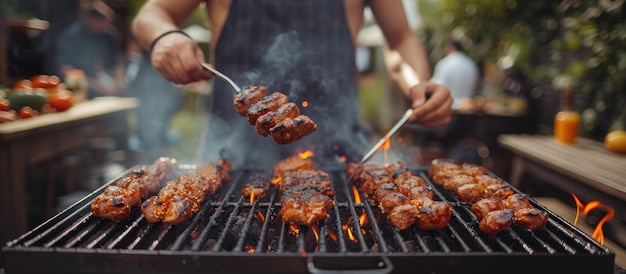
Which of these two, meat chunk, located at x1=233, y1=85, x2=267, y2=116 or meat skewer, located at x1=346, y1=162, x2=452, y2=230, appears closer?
meat skewer, located at x1=346, y1=162, x2=452, y2=230

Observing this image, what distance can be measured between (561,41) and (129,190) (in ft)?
24.9

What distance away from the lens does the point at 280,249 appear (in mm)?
1881

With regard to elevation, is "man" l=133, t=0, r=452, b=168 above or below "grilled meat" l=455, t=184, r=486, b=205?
above

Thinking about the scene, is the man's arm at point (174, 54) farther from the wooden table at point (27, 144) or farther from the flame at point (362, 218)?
the wooden table at point (27, 144)

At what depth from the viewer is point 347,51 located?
3.86 meters

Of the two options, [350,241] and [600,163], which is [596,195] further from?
[350,241]

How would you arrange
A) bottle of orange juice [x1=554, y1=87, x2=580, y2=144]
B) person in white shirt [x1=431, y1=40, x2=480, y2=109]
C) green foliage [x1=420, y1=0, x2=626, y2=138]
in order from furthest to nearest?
person in white shirt [x1=431, y1=40, x2=480, y2=109] → bottle of orange juice [x1=554, y1=87, x2=580, y2=144] → green foliage [x1=420, y1=0, x2=626, y2=138]

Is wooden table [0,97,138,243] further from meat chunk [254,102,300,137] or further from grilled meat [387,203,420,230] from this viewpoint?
grilled meat [387,203,420,230]

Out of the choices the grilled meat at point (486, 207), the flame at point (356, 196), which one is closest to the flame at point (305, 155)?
the flame at point (356, 196)

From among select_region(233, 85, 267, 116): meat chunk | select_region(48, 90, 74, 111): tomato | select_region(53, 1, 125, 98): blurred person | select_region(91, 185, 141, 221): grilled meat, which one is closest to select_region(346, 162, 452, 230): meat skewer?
select_region(233, 85, 267, 116): meat chunk

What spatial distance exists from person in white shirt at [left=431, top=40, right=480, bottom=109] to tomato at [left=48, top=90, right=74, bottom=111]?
26.3 feet

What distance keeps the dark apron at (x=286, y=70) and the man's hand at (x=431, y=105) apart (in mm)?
821

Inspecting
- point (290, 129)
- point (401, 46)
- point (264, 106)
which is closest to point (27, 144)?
point (264, 106)

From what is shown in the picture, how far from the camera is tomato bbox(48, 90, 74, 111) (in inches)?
252
